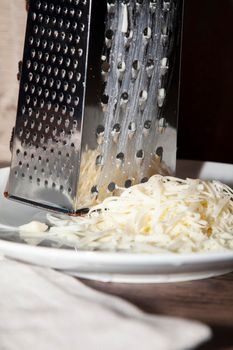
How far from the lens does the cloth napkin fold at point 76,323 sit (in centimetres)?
47

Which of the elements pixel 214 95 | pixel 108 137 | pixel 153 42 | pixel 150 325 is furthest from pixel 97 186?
pixel 214 95

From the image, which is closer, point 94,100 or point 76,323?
point 76,323

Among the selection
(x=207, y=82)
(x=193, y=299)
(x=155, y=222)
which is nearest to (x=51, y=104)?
(x=155, y=222)

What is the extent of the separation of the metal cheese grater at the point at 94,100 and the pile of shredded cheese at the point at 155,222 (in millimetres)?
69

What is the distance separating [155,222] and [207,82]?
0.71 meters

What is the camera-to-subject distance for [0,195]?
3.02 feet

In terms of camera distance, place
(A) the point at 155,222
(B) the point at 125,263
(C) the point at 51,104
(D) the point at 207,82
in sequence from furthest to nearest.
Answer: (D) the point at 207,82, (C) the point at 51,104, (A) the point at 155,222, (B) the point at 125,263

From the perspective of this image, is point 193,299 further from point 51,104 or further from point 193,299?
point 51,104

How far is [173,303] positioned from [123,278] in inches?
2.8

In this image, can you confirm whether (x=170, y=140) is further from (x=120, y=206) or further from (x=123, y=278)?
(x=123, y=278)

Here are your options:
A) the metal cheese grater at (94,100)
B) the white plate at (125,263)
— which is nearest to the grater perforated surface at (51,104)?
the metal cheese grater at (94,100)

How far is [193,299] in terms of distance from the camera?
2.04 ft

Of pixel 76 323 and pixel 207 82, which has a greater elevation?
pixel 207 82

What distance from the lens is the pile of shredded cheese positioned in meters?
0.69
